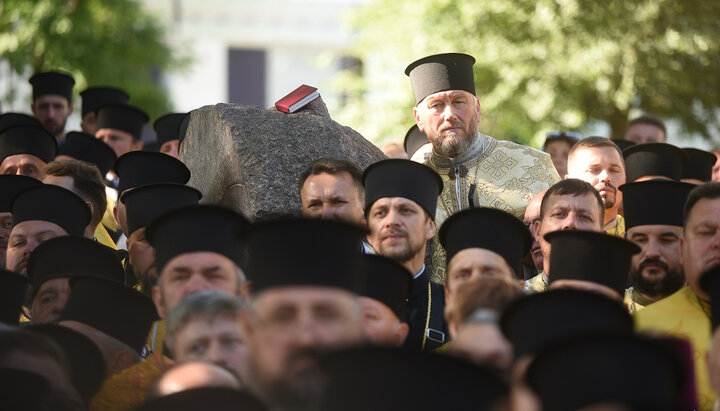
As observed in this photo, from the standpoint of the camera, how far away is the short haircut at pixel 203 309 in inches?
161

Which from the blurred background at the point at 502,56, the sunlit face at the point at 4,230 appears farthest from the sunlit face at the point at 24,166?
the blurred background at the point at 502,56

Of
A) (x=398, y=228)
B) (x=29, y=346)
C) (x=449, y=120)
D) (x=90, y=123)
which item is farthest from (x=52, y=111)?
(x=29, y=346)

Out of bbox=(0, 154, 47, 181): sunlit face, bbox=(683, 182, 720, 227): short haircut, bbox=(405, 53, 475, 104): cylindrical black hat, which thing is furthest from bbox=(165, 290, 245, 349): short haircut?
bbox=(0, 154, 47, 181): sunlit face

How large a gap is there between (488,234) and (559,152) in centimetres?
386

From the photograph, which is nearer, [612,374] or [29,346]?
[612,374]

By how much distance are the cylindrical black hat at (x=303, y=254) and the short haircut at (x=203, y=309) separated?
0.16 m

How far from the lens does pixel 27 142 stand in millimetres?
7641

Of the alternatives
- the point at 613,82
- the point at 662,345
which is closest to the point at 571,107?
the point at 613,82

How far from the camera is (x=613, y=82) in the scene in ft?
45.3

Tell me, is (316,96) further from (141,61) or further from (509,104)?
(141,61)

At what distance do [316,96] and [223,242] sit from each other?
260 centimetres

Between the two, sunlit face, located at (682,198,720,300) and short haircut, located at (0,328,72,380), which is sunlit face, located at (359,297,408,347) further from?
sunlit face, located at (682,198,720,300)

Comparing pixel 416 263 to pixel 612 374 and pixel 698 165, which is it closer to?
pixel 612 374

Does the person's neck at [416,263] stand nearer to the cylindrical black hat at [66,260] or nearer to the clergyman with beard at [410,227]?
the clergyman with beard at [410,227]
